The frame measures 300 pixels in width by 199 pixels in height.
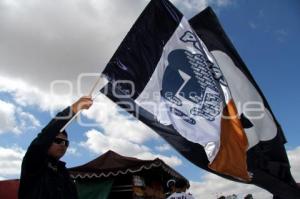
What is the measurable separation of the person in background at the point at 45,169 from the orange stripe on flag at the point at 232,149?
248cm

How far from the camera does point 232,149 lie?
556 cm

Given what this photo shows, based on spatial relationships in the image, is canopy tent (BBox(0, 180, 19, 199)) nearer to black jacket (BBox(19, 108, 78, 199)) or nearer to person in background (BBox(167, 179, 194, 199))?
person in background (BBox(167, 179, 194, 199))

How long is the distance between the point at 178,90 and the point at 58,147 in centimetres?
266

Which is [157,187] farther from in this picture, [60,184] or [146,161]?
[60,184]

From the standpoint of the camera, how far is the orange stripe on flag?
5.39m

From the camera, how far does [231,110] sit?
6.00 m

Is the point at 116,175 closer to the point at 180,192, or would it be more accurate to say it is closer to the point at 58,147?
the point at 180,192

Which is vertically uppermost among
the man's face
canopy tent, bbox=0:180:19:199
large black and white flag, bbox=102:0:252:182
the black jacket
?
canopy tent, bbox=0:180:19:199

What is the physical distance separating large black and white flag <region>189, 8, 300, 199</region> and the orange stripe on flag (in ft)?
0.82

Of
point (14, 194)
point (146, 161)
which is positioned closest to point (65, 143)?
point (146, 161)

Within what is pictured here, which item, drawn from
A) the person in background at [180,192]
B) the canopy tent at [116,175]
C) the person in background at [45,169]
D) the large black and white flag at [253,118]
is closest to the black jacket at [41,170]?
the person in background at [45,169]

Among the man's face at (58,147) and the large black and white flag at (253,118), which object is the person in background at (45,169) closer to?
the man's face at (58,147)

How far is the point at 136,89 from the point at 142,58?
0.59 m

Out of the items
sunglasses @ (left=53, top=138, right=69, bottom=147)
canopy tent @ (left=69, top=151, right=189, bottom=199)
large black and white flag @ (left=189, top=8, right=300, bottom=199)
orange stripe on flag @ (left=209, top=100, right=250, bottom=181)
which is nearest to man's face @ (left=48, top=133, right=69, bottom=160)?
sunglasses @ (left=53, top=138, right=69, bottom=147)
